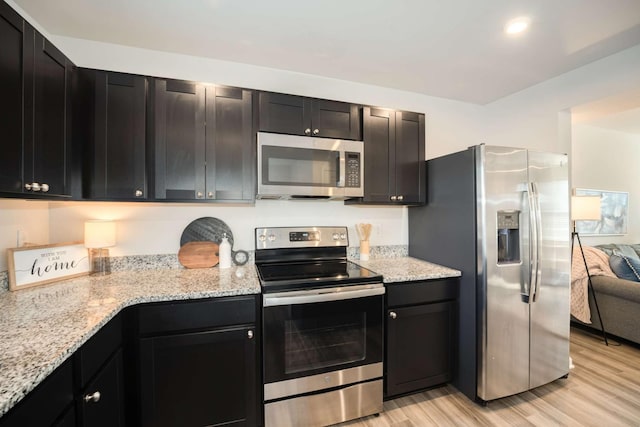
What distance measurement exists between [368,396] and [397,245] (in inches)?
52.6

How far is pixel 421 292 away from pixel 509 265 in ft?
2.10

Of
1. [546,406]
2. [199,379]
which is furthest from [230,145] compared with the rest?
[546,406]

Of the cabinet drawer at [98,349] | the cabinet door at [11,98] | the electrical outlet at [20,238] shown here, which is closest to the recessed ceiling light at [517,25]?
the cabinet door at [11,98]

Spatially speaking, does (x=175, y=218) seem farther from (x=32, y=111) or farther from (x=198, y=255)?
(x=32, y=111)

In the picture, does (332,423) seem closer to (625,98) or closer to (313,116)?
(313,116)

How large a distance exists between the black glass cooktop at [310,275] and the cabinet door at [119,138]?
0.99 m

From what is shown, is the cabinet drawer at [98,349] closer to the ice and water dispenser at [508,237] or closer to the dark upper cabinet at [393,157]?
the dark upper cabinet at [393,157]

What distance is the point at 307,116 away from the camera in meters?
2.04

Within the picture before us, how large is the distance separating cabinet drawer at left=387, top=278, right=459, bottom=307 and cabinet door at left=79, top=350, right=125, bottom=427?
1.59 m

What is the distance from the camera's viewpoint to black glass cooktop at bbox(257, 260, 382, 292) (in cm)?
163

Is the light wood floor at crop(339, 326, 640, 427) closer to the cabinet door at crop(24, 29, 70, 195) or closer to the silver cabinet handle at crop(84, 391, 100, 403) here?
the silver cabinet handle at crop(84, 391, 100, 403)

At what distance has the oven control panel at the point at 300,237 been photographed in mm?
2182

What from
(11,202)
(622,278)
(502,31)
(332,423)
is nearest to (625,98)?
(502,31)

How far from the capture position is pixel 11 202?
1.56 meters
